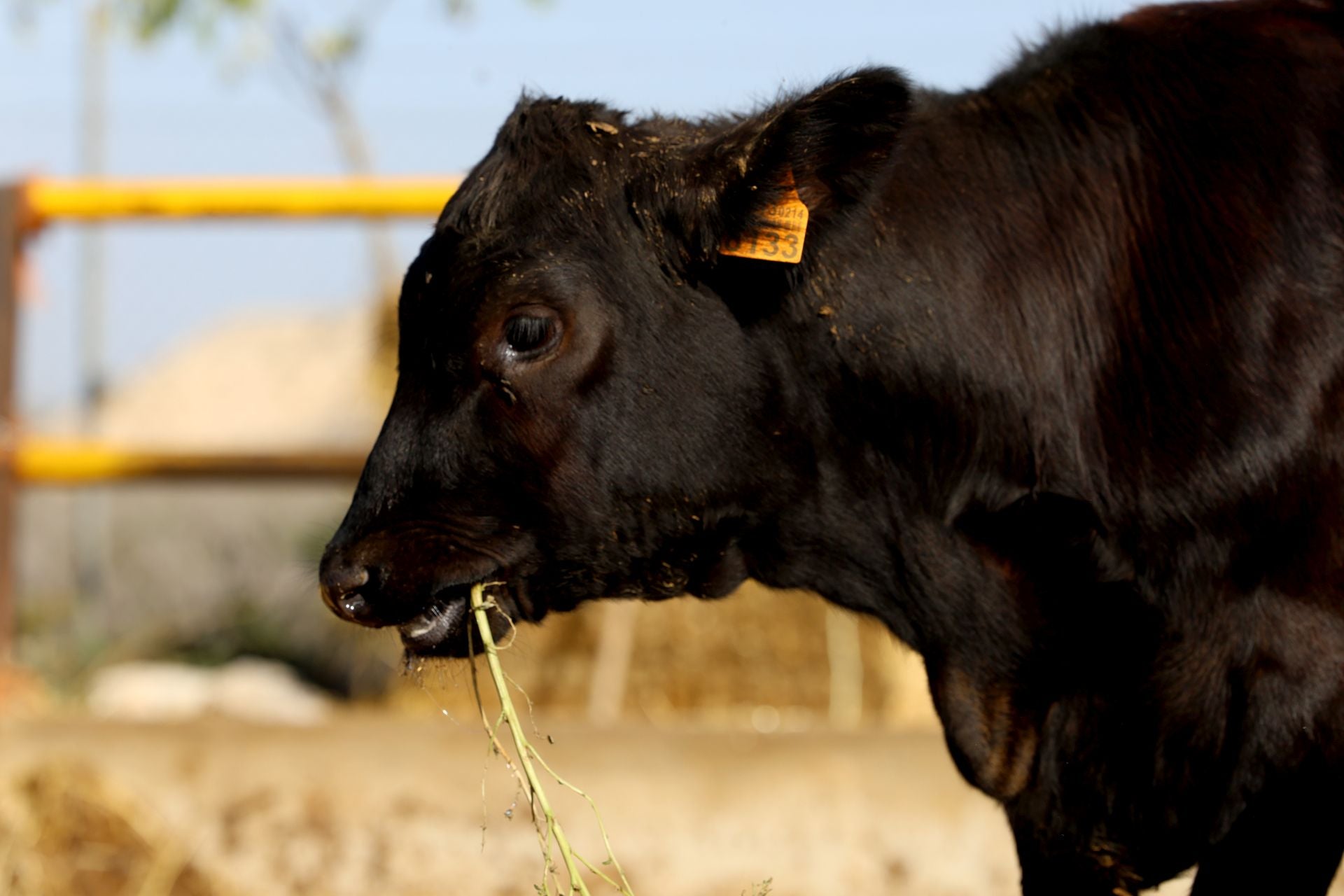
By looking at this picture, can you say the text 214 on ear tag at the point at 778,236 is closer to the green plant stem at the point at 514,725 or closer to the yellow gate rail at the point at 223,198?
the green plant stem at the point at 514,725

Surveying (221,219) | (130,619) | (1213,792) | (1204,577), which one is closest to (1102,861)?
(1213,792)

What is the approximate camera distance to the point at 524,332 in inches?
109

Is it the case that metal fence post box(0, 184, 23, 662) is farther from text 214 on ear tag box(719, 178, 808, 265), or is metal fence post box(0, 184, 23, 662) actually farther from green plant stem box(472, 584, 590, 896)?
text 214 on ear tag box(719, 178, 808, 265)

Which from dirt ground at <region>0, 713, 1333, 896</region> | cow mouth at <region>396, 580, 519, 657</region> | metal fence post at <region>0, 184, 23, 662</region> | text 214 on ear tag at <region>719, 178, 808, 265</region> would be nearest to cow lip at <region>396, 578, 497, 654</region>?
cow mouth at <region>396, 580, 519, 657</region>

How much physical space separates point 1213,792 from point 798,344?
3.61 ft

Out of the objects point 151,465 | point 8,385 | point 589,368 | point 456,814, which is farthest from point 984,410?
point 8,385

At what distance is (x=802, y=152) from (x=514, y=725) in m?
1.13

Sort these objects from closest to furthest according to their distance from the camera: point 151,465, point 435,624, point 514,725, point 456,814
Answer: point 514,725 < point 435,624 < point 456,814 < point 151,465

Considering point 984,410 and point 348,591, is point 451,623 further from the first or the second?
point 984,410

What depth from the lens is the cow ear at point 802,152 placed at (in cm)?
274

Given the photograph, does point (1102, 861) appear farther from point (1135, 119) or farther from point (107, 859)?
point (107, 859)

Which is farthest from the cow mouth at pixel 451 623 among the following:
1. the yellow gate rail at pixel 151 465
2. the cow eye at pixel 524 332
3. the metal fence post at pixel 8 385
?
the metal fence post at pixel 8 385

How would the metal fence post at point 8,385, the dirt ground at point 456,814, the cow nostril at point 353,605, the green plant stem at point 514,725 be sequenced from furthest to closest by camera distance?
the metal fence post at point 8,385
the dirt ground at point 456,814
the cow nostril at point 353,605
the green plant stem at point 514,725

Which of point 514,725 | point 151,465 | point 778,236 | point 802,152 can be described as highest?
point 802,152
